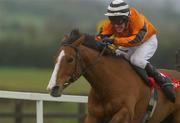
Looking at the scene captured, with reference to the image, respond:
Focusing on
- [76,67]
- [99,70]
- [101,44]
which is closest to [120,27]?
[101,44]

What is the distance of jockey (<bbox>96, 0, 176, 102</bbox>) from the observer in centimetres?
829

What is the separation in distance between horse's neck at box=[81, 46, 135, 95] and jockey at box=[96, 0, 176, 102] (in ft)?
0.63

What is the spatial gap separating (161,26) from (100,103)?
14.0ft

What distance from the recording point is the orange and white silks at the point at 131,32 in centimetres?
827

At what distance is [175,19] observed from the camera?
39.8ft

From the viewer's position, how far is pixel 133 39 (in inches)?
327

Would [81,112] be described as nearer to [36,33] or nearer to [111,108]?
[36,33]

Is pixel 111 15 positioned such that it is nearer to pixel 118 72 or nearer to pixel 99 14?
pixel 118 72

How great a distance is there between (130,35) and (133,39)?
0.36 feet

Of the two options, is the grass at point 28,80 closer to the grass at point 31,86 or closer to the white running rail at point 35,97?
the grass at point 31,86

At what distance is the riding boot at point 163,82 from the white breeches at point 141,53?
113 millimetres

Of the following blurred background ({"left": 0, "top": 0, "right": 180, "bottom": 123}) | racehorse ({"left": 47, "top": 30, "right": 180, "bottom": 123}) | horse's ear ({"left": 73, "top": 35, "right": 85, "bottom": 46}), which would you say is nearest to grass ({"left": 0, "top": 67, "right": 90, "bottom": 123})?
blurred background ({"left": 0, "top": 0, "right": 180, "bottom": 123})

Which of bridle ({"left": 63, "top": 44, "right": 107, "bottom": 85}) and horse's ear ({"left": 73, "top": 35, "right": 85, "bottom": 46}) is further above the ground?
horse's ear ({"left": 73, "top": 35, "right": 85, "bottom": 46})

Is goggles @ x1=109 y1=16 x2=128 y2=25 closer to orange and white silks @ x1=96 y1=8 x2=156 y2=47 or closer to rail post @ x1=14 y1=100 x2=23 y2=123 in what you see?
orange and white silks @ x1=96 y1=8 x2=156 y2=47
